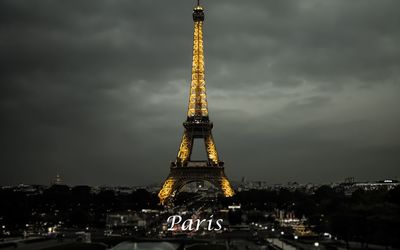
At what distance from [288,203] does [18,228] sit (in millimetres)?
43281

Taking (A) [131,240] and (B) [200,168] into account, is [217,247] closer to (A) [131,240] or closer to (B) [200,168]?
(A) [131,240]

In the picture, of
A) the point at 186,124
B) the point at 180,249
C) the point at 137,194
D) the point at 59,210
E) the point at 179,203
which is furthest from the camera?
the point at 179,203

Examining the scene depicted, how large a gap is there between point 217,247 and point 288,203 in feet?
159

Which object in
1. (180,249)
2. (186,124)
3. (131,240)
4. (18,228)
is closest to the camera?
(180,249)

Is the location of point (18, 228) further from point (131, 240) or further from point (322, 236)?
point (322, 236)

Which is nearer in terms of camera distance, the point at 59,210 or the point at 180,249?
the point at 180,249

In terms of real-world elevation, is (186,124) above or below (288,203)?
above

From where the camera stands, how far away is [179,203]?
410 feet

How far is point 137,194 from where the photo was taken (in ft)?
321

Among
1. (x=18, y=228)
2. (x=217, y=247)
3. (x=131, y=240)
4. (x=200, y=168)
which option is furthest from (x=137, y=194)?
(x=217, y=247)

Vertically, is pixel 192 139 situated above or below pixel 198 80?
A: below

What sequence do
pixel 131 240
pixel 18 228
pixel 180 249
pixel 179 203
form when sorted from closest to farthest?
pixel 180 249 → pixel 131 240 → pixel 18 228 → pixel 179 203

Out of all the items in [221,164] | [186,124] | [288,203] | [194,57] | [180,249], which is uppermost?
[194,57]

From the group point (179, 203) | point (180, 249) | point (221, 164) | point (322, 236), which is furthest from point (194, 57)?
point (179, 203)
